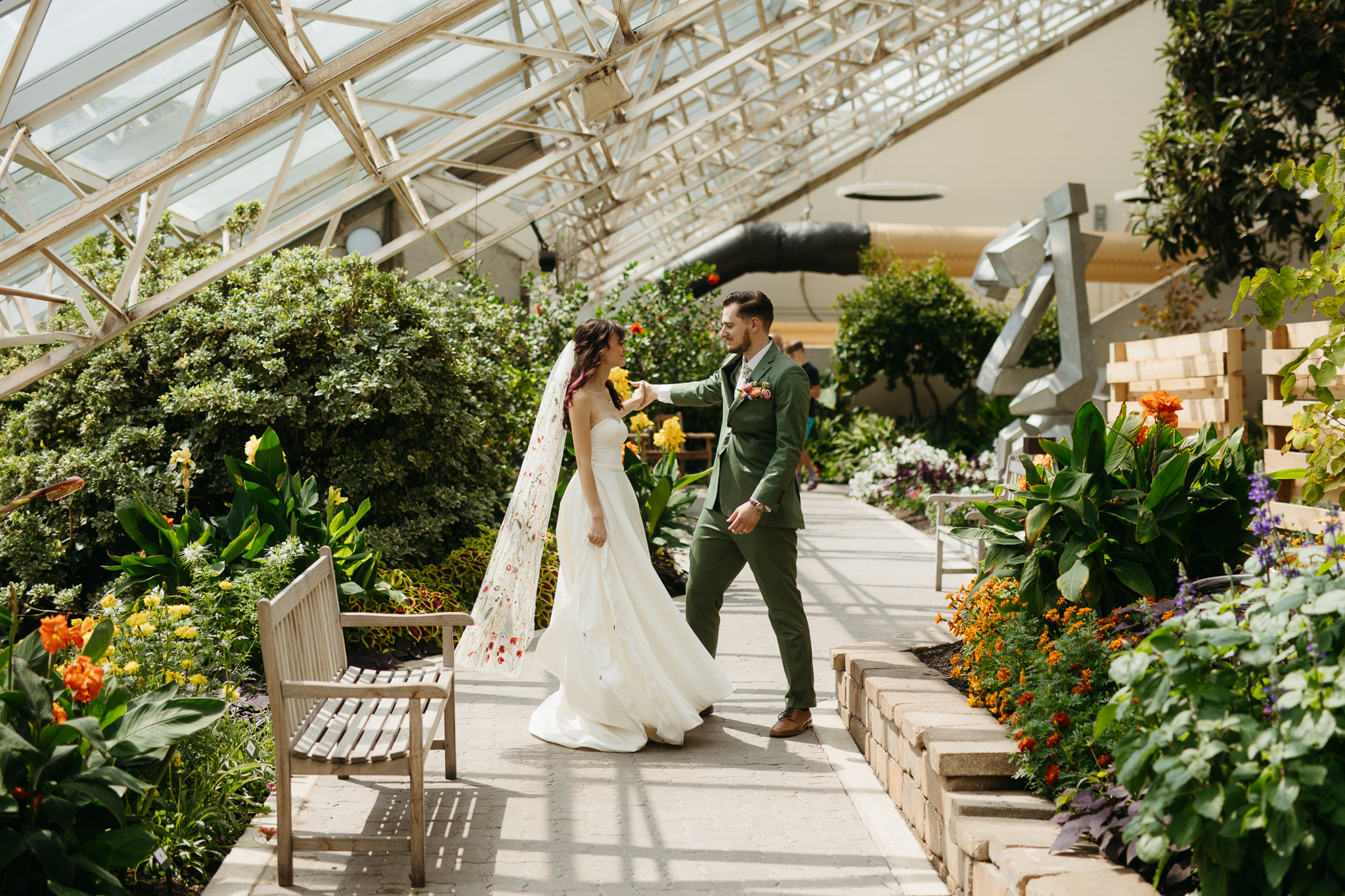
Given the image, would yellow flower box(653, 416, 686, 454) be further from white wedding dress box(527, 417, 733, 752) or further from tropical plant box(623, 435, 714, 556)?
white wedding dress box(527, 417, 733, 752)

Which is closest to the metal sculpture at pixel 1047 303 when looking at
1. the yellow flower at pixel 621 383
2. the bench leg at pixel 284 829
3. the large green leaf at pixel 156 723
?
the yellow flower at pixel 621 383

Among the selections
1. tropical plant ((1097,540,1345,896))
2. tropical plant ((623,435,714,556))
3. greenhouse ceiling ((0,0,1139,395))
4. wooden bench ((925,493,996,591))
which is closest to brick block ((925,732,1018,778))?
tropical plant ((1097,540,1345,896))

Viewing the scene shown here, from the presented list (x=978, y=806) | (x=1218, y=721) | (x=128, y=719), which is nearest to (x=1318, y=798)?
(x=1218, y=721)

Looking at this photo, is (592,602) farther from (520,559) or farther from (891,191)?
(891,191)

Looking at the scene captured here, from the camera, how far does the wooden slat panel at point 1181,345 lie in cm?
468

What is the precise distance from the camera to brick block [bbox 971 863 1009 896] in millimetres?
2020

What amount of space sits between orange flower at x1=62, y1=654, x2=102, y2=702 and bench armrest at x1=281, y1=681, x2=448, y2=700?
494 millimetres

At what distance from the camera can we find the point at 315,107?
20.2 ft

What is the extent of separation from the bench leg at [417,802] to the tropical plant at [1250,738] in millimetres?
1556

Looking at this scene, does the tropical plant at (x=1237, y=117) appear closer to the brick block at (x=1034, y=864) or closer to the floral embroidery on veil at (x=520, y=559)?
the floral embroidery on veil at (x=520, y=559)

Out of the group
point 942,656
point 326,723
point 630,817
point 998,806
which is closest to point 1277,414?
point 942,656

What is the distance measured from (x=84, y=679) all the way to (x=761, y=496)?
2082 mm

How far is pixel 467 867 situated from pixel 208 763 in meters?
0.83

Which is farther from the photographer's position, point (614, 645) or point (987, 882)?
point (614, 645)
